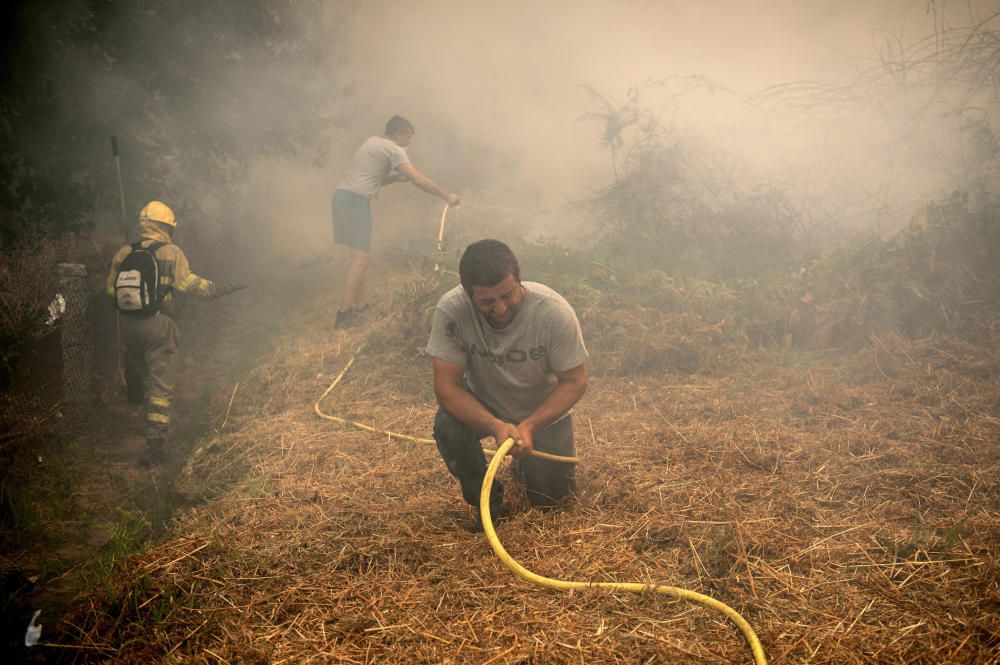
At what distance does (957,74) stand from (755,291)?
3.80m

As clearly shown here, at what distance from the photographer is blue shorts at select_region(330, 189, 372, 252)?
7594mm

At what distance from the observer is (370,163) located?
24.9 feet

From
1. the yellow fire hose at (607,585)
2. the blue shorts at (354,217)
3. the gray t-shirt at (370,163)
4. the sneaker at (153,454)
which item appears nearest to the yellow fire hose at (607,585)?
the yellow fire hose at (607,585)

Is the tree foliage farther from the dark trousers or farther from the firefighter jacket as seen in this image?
the dark trousers

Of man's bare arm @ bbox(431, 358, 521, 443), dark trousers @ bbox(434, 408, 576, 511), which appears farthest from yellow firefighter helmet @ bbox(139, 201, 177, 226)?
man's bare arm @ bbox(431, 358, 521, 443)

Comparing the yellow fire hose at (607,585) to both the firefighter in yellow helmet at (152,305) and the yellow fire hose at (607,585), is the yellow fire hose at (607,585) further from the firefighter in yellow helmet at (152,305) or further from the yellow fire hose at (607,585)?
the firefighter in yellow helmet at (152,305)

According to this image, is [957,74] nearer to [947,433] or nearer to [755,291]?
[755,291]

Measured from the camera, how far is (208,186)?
29.4 ft

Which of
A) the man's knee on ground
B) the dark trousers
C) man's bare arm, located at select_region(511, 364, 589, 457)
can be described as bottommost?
the dark trousers

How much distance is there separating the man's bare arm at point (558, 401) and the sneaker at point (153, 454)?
3.39m

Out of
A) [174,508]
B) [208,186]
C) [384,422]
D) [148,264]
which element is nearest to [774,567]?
[384,422]

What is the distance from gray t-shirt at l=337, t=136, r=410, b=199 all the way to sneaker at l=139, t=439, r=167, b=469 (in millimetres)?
3523

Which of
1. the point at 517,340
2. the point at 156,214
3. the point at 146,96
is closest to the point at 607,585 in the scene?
the point at 517,340

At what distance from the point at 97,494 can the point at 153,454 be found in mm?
615
